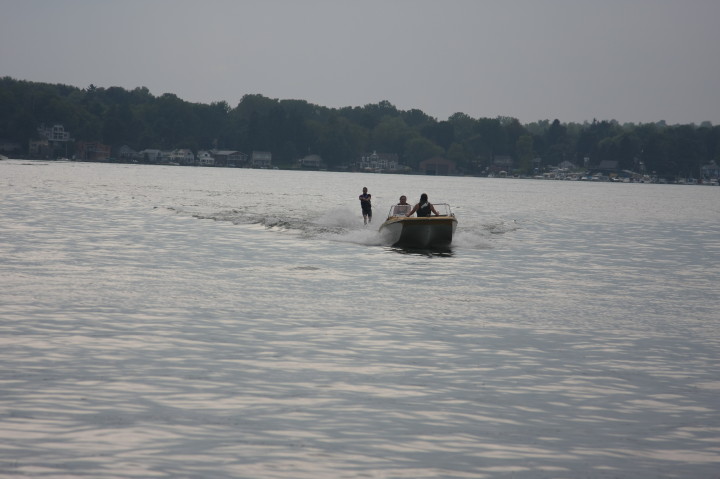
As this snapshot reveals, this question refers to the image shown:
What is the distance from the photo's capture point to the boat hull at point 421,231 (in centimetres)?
3466

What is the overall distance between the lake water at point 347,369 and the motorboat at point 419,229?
428 cm

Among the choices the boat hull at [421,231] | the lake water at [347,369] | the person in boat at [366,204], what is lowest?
the lake water at [347,369]

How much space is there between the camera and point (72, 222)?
145 ft

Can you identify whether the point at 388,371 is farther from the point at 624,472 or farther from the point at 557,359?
A: the point at 624,472

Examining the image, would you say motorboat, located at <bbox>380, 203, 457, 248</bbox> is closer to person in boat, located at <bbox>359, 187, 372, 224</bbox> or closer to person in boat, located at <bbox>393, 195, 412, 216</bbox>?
person in boat, located at <bbox>393, 195, 412, 216</bbox>

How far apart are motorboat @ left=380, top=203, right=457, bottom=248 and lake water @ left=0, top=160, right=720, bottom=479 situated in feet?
14.1

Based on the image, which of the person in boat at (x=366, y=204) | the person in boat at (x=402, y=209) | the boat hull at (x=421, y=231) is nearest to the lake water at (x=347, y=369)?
the boat hull at (x=421, y=231)

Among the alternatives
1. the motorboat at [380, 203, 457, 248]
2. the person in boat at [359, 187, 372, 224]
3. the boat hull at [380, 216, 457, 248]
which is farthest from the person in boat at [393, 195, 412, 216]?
the person in boat at [359, 187, 372, 224]

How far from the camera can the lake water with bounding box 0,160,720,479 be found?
9875 millimetres

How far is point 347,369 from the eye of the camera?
1392cm

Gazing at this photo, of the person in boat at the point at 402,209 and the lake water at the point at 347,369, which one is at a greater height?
the person in boat at the point at 402,209

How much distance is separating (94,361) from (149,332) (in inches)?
99.0

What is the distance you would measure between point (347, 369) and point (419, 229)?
21.3 meters

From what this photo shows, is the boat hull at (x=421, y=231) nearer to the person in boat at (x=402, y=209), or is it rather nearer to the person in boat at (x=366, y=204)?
the person in boat at (x=402, y=209)
